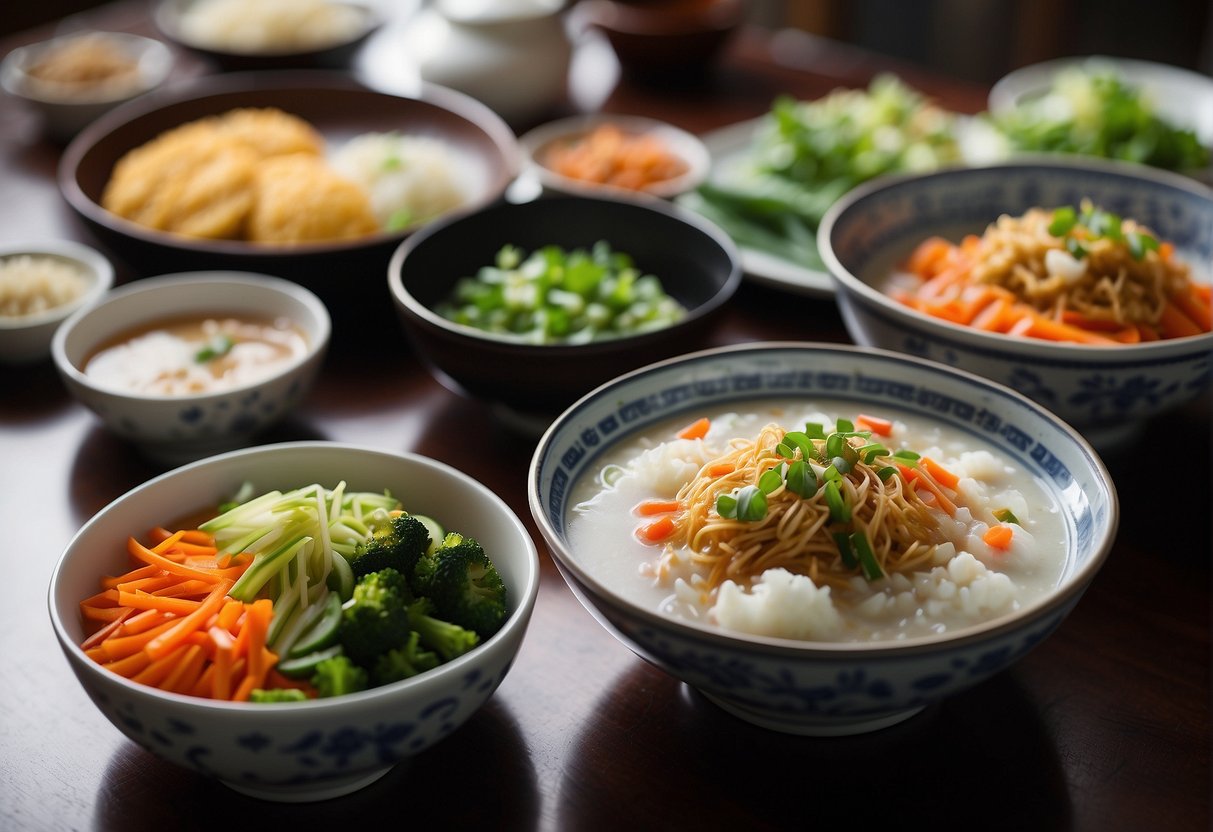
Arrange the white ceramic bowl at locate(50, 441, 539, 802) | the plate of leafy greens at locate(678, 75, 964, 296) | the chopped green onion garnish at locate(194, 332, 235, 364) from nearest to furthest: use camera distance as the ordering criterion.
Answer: the white ceramic bowl at locate(50, 441, 539, 802) < the chopped green onion garnish at locate(194, 332, 235, 364) < the plate of leafy greens at locate(678, 75, 964, 296)

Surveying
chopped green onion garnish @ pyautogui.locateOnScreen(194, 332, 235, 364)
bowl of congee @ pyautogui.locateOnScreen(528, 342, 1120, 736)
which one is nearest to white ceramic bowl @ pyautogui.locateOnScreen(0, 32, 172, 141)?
chopped green onion garnish @ pyautogui.locateOnScreen(194, 332, 235, 364)

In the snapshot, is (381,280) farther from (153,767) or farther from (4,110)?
(4,110)

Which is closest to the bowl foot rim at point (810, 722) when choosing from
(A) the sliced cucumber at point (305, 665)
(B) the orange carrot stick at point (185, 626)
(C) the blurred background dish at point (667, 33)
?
(A) the sliced cucumber at point (305, 665)

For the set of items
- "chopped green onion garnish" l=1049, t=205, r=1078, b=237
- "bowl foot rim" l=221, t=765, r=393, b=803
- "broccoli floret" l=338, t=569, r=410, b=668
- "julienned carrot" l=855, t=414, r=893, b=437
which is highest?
"chopped green onion garnish" l=1049, t=205, r=1078, b=237

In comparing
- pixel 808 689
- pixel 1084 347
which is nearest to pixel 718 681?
pixel 808 689

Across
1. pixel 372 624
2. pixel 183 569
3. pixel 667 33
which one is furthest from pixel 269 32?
pixel 372 624

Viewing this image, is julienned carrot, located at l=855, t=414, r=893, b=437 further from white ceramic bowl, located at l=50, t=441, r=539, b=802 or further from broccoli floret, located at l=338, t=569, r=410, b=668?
broccoli floret, located at l=338, t=569, r=410, b=668
